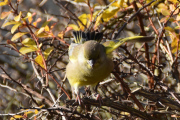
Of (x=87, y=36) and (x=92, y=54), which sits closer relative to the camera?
(x=92, y=54)

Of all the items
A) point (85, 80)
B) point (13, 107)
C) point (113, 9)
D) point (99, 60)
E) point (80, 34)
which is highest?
point (113, 9)

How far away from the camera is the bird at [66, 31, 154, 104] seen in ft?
7.75

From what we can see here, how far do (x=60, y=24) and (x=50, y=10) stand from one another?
35cm

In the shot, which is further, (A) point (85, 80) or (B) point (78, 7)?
(B) point (78, 7)

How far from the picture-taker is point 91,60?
2363 millimetres

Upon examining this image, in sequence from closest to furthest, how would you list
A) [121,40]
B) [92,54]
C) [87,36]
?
[92,54] → [121,40] → [87,36]

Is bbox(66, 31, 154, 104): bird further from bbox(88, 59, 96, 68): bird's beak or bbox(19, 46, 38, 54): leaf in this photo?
bbox(19, 46, 38, 54): leaf

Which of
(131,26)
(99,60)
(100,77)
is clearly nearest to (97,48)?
(99,60)

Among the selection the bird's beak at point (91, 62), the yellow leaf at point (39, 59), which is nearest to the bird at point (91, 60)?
the bird's beak at point (91, 62)

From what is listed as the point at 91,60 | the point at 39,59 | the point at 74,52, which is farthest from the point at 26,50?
the point at 91,60

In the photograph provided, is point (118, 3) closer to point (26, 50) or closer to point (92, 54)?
point (92, 54)

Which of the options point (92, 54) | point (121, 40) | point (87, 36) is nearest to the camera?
point (92, 54)

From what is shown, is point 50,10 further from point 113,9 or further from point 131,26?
point 113,9

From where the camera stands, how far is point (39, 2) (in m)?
4.31
